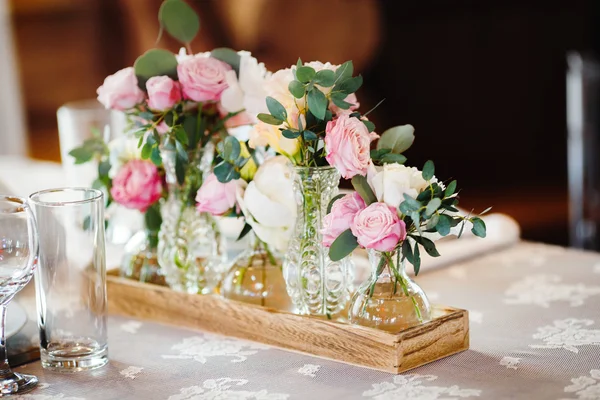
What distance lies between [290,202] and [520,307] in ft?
1.24

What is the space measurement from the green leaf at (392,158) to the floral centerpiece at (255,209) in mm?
137

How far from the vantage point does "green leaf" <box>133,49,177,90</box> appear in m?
1.25

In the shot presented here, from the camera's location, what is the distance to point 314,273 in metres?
1.13

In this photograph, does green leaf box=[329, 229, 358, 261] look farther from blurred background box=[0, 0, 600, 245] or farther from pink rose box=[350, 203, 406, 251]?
blurred background box=[0, 0, 600, 245]

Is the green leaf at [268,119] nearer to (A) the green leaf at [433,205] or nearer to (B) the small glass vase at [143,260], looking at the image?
(A) the green leaf at [433,205]

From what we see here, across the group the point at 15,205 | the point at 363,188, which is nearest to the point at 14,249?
the point at 15,205

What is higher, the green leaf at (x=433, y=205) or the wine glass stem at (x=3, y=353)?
the green leaf at (x=433, y=205)

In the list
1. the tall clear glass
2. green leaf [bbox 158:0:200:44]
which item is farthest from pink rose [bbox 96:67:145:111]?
the tall clear glass

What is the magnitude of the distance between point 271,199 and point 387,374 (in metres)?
0.28

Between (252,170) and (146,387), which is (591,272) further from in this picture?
(146,387)

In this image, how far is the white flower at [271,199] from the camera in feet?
3.76

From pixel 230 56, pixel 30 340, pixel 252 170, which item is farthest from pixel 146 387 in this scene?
pixel 230 56

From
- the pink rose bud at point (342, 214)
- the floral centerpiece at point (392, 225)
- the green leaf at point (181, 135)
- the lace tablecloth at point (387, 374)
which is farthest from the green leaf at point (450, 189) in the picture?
the green leaf at point (181, 135)

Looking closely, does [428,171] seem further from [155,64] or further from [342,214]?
[155,64]
